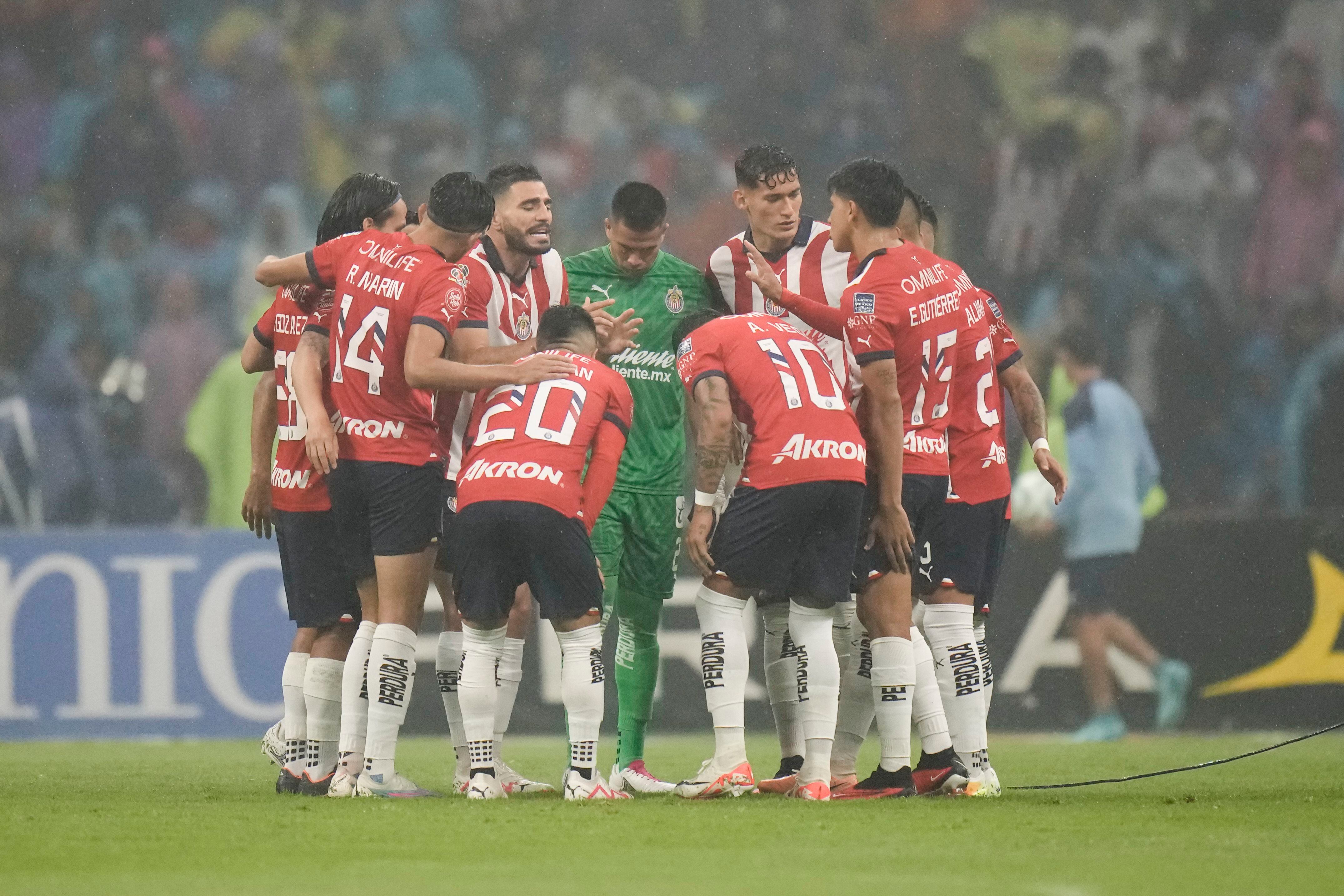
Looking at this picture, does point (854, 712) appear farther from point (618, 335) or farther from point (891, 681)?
point (618, 335)

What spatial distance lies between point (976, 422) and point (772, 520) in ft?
3.08

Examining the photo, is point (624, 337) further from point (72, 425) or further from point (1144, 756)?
point (72, 425)

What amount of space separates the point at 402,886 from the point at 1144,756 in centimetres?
497

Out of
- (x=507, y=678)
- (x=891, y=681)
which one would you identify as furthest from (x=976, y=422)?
(x=507, y=678)

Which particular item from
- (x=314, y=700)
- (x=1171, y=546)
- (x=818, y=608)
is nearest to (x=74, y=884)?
(x=314, y=700)

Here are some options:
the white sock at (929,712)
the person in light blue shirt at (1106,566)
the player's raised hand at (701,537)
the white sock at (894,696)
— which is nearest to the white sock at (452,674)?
the player's raised hand at (701,537)

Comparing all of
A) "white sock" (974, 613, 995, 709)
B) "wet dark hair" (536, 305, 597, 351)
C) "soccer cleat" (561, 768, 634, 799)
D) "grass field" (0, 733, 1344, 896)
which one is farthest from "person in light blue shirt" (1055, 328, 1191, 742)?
"soccer cleat" (561, 768, 634, 799)

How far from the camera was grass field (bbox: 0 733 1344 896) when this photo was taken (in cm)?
348

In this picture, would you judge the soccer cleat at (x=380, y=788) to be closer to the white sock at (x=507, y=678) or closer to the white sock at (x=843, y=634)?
the white sock at (x=507, y=678)

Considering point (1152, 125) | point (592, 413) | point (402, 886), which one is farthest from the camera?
point (1152, 125)

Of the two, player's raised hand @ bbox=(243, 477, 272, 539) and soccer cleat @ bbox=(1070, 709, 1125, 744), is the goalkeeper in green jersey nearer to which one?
player's raised hand @ bbox=(243, 477, 272, 539)

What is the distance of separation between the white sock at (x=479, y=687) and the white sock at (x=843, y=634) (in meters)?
1.35

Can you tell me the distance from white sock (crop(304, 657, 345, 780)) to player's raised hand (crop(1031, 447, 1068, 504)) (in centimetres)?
259

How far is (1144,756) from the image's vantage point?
7.53 m
